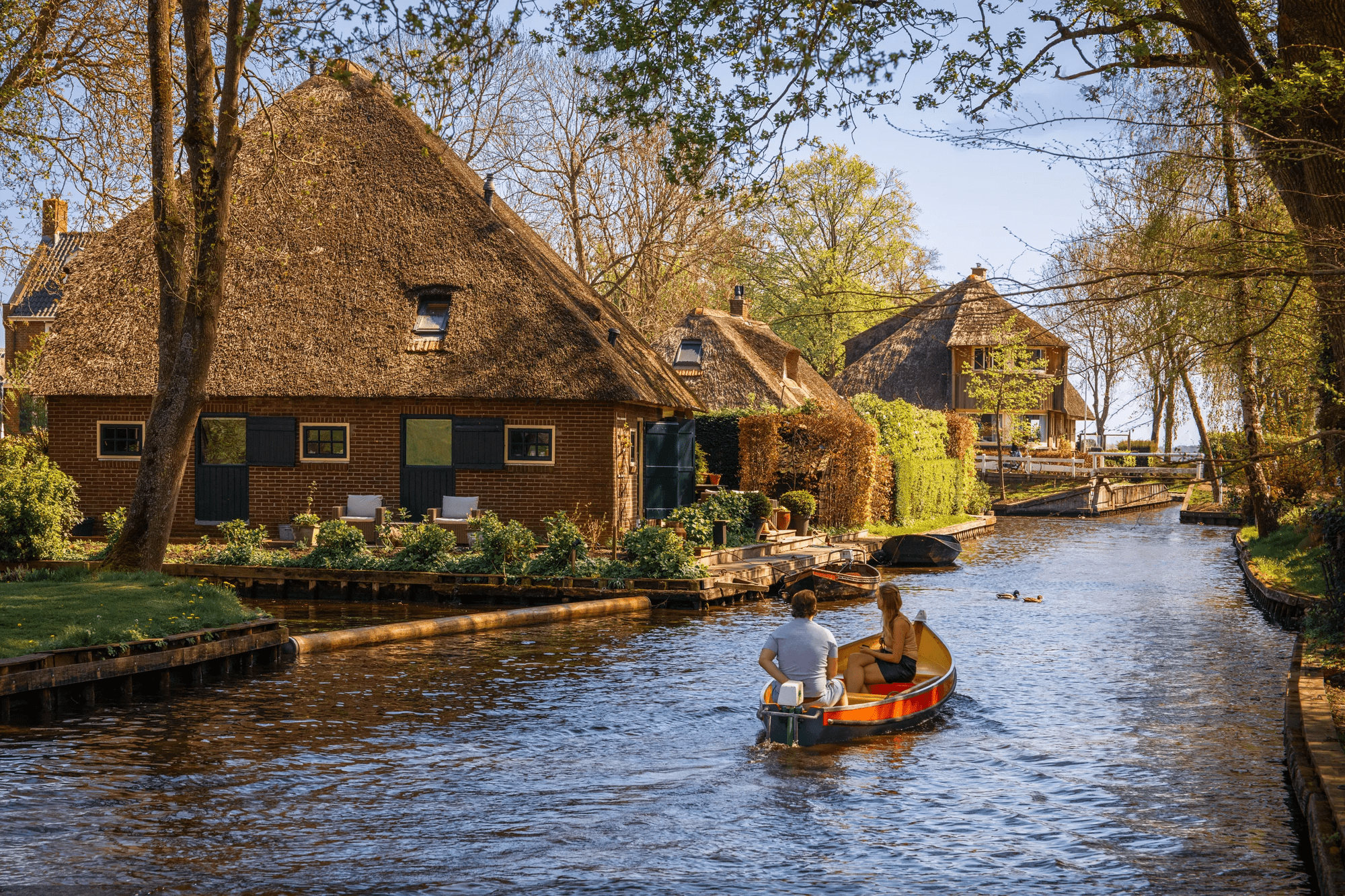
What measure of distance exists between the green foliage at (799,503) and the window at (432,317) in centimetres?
876

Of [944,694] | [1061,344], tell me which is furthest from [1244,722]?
[1061,344]

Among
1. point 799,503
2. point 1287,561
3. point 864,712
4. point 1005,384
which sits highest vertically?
point 1005,384

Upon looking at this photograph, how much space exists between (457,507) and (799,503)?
8.15 meters

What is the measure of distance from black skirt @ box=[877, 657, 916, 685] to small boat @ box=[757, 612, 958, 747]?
0.07m

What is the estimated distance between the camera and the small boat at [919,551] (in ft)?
93.2

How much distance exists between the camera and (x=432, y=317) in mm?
25609

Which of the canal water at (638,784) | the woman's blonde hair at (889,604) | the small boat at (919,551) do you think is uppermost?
the woman's blonde hair at (889,604)

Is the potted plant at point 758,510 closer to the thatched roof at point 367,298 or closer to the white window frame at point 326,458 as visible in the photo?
the thatched roof at point 367,298

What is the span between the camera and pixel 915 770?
10648mm

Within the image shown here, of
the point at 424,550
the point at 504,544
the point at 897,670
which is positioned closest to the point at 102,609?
the point at 424,550

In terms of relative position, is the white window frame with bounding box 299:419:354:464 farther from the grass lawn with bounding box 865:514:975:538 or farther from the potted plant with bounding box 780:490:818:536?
the grass lawn with bounding box 865:514:975:538

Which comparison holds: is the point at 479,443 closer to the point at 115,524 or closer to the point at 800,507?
the point at 115,524

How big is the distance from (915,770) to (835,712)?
91 cm

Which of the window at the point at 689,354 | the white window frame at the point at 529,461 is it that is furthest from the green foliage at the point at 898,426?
the white window frame at the point at 529,461
